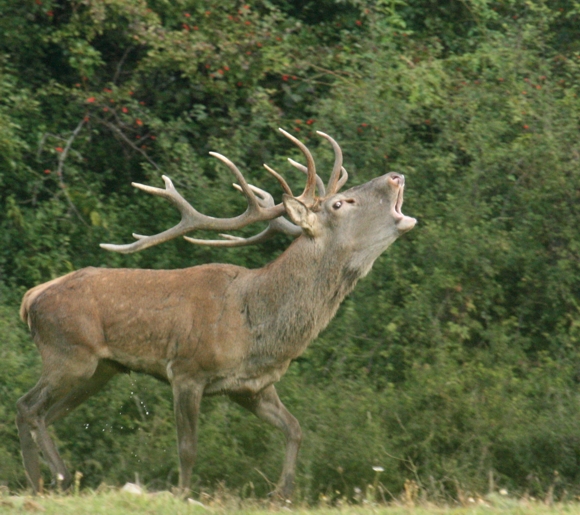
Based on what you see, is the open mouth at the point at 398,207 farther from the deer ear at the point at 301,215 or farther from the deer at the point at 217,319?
the deer ear at the point at 301,215

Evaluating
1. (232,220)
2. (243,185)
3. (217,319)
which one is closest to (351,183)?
Answer: (232,220)

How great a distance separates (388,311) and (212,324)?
9.21ft

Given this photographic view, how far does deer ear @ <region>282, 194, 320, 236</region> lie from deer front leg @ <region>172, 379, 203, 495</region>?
1.28 meters

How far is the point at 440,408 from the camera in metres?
8.73

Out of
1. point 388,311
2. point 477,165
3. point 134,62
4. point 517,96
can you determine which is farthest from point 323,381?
point 134,62

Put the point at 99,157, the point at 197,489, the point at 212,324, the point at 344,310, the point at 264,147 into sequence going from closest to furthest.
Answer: the point at 212,324 → the point at 197,489 → the point at 344,310 → the point at 264,147 → the point at 99,157

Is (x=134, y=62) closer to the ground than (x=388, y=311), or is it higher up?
higher up

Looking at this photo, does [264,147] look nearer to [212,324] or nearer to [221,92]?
[221,92]

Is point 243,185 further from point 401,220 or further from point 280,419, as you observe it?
point 280,419

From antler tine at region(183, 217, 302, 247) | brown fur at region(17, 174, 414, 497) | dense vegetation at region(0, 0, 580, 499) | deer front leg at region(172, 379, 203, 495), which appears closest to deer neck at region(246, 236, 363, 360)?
brown fur at region(17, 174, 414, 497)

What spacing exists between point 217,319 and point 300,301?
57 cm

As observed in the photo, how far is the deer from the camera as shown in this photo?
742cm

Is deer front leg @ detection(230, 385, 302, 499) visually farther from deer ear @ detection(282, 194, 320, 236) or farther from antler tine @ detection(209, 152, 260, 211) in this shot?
antler tine @ detection(209, 152, 260, 211)

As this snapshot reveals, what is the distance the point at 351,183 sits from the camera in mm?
10383
